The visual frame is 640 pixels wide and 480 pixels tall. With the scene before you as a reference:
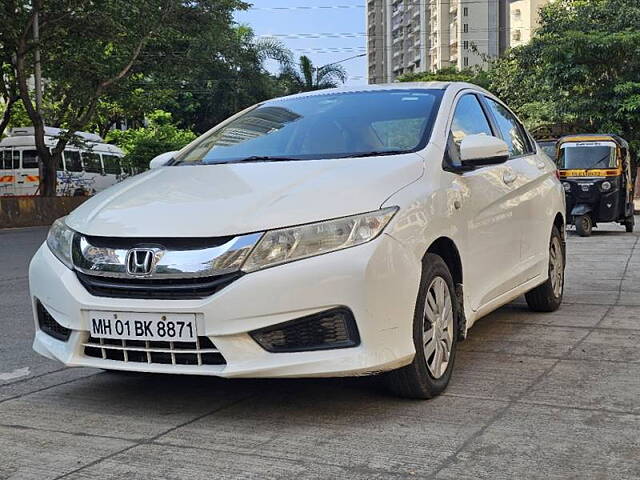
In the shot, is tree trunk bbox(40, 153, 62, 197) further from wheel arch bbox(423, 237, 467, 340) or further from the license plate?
the license plate

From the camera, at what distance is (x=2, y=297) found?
27.9 ft

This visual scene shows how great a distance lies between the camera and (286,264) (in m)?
3.69

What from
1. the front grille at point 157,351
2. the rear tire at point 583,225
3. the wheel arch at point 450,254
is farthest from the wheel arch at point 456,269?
the rear tire at point 583,225

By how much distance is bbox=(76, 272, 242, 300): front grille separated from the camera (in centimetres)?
370

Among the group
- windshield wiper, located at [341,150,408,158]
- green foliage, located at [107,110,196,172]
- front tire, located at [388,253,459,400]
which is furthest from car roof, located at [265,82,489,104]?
green foliage, located at [107,110,196,172]

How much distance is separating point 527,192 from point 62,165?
3008cm

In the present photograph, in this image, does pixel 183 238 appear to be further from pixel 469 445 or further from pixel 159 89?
pixel 159 89

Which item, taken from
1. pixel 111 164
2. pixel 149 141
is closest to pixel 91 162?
pixel 111 164

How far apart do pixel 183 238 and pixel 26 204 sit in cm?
2204

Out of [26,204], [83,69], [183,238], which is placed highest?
[83,69]

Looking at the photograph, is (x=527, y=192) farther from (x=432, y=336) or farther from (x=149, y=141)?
(x=149, y=141)

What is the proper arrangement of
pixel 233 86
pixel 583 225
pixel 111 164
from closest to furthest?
1. pixel 583 225
2. pixel 111 164
3. pixel 233 86

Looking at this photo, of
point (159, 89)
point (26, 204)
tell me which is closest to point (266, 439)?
point (26, 204)

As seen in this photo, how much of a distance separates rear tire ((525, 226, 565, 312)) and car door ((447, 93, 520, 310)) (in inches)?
42.5
